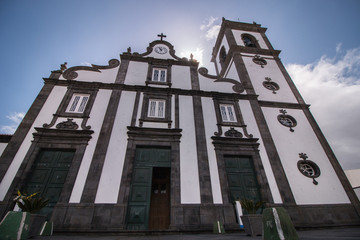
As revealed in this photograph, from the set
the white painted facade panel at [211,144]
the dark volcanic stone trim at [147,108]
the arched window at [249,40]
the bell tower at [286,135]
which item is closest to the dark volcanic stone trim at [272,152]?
the bell tower at [286,135]

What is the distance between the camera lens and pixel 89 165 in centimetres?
808

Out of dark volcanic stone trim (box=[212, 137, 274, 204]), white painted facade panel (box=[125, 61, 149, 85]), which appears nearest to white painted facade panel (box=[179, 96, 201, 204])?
dark volcanic stone trim (box=[212, 137, 274, 204])

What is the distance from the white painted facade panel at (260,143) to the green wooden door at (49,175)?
9.92 metres

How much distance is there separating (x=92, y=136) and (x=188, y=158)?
5.08 metres

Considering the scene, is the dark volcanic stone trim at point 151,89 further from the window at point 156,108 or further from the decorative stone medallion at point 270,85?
the decorative stone medallion at point 270,85

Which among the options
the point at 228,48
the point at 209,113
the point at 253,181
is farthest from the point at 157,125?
the point at 228,48

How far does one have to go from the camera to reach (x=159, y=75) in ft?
41.9

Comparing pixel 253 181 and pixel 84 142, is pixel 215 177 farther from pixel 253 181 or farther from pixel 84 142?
pixel 84 142

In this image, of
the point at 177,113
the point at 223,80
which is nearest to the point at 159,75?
the point at 177,113

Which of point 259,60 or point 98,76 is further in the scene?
point 259,60

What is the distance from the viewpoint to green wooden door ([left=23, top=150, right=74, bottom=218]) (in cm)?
742

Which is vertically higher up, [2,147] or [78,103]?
[78,103]

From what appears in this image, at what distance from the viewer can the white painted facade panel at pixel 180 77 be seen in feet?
40.0

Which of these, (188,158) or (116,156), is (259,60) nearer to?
(188,158)
